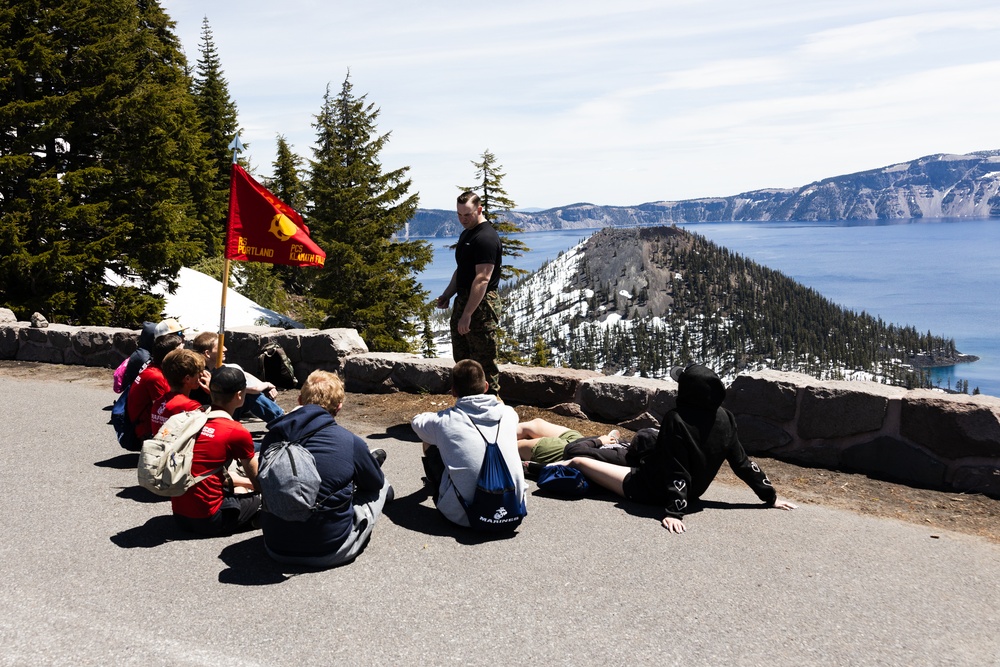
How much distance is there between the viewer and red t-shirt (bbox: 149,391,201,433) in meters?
5.40

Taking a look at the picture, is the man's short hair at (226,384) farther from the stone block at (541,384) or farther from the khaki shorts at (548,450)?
the stone block at (541,384)

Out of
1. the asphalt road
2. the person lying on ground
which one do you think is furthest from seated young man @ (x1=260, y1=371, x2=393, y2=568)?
the person lying on ground

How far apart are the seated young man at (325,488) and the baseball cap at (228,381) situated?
1.71 feet

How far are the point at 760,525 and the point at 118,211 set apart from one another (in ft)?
55.2

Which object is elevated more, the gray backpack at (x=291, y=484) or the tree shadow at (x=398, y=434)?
the gray backpack at (x=291, y=484)

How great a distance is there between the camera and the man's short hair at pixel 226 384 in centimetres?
492

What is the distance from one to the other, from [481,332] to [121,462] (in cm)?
359

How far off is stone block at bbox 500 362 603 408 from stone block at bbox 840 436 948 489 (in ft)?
9.31

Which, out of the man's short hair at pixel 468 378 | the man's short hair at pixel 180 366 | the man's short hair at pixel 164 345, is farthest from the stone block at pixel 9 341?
the man's short hair at pixel 468 378

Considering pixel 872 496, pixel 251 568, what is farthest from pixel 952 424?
pixel 251 568

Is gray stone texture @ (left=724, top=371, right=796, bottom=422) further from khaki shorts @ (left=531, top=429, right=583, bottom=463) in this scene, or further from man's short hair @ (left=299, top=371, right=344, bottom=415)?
man's short hair @ (left=299, top=371, right=344, bottom=415)

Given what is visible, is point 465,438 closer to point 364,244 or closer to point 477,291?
point 477,291

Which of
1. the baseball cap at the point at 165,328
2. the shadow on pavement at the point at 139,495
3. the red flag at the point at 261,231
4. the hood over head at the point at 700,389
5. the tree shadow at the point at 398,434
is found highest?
the red flag at the point at 261,231

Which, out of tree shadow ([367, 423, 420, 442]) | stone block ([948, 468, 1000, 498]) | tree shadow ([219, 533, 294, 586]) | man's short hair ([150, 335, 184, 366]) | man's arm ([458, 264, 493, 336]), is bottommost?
tree shadow ([219, 533, 294, 586])
